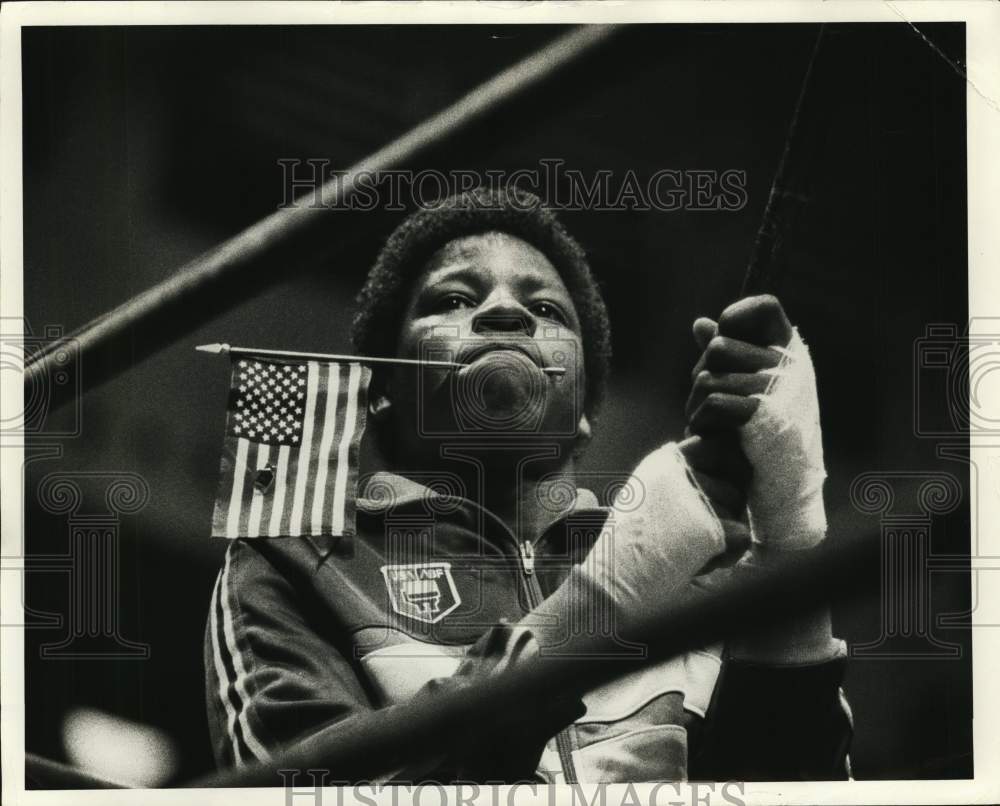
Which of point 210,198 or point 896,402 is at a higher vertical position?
point 210,198

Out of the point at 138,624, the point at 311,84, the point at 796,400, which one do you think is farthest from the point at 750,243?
the point at 138,624

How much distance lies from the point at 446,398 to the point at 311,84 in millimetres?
1761

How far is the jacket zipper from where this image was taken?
24.2 feet

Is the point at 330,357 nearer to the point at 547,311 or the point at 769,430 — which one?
the point at 547,311

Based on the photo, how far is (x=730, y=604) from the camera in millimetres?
7500

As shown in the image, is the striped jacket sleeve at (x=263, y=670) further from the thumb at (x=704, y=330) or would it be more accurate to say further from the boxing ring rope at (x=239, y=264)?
the thumb at (x=704, y=330)

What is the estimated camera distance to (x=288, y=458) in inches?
294

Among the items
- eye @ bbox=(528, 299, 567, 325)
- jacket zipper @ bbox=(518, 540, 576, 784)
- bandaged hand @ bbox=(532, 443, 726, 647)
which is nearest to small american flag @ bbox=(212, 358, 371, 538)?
jacket zipper @ bbox=(518, 540, 576, 784)

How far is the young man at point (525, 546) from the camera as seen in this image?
7.36m

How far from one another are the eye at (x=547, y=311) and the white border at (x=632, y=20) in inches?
57.5

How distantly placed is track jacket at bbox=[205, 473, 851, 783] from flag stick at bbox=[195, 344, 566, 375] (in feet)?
1.90

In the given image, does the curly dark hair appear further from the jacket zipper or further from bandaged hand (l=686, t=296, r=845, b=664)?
the jacket zipper

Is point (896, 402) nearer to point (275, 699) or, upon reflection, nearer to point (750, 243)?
point (750, 243)

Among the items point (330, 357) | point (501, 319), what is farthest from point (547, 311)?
point (330, 357)
